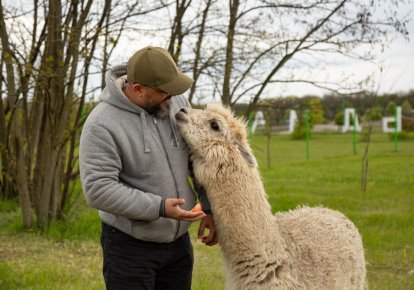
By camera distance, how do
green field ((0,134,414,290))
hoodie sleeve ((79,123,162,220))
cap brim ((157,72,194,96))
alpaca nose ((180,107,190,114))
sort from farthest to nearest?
green field ((0,134,414,290)), alpaca nose ((180,107,190,114)), cap brim ((157,72,194,96)), hoodie sleeve ((79,123,162,220))

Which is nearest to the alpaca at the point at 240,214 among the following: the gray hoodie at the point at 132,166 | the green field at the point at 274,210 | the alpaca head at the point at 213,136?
the alpaca head at the point at 213,136

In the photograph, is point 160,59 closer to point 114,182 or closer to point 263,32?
point 114,182

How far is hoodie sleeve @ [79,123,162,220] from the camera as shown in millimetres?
3020

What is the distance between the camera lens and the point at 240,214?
3.26 meters

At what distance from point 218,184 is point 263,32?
5981 millimetres

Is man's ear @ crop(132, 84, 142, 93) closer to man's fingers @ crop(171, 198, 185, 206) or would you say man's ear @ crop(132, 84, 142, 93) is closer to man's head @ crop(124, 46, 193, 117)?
man's head @ crop(124, 46, 193, 117)

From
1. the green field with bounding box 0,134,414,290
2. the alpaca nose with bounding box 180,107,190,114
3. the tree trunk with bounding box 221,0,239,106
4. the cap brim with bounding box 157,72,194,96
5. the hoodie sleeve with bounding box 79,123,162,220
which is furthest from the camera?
the tree trunk with bounding box 221,0,239,106

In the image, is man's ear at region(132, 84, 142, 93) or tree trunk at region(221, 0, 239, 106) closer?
man's ear at region(132, 84, 142, 93)

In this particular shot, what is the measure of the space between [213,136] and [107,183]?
627 mm

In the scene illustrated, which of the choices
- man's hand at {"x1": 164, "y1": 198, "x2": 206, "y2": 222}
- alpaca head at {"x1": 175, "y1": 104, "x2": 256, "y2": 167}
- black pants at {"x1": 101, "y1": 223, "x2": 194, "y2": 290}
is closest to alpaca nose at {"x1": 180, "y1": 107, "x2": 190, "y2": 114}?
alpaca head at {"x1": 175, "y1": 104, "x2": 256, "y2": 167}

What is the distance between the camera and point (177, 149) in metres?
3.31

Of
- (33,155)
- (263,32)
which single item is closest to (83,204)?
(33,155)

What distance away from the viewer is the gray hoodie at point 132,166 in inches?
120

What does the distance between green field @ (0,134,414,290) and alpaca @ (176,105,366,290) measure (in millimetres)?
2533
